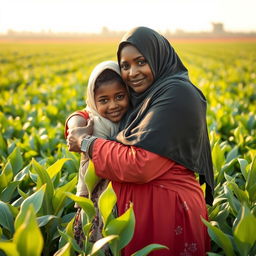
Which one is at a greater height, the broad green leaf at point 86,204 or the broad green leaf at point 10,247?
the broad green leaf at point 10,247

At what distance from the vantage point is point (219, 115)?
4.87 meters

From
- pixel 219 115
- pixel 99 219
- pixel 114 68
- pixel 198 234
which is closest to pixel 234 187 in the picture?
pixel 198 234

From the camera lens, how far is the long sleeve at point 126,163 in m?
1.88

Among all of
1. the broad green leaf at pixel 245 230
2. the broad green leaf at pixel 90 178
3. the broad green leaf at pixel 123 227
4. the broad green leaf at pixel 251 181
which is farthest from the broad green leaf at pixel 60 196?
the broad green leaf at pixel 251 181

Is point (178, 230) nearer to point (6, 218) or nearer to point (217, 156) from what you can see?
Result: point (6, 218)

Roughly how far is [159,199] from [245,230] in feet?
1.49

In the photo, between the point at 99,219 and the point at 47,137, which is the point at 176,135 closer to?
the point at 99,219

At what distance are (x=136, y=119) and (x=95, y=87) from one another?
387mm

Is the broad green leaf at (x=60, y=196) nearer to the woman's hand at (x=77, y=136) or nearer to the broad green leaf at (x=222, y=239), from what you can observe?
the woman's hand at (x=77, y=136)

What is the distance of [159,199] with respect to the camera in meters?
2.00

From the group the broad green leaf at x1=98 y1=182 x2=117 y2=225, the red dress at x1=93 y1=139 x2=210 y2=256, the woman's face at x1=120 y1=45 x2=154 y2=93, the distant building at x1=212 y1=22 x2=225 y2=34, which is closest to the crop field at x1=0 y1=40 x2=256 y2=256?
the broad green leaf at x1=98 y1=182 x2=117 y2=225

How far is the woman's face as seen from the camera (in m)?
2.02

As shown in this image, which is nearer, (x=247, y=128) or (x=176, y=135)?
(x=176, y=135)

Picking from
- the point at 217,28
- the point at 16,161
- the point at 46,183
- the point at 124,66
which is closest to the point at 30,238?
the point at 46,183
